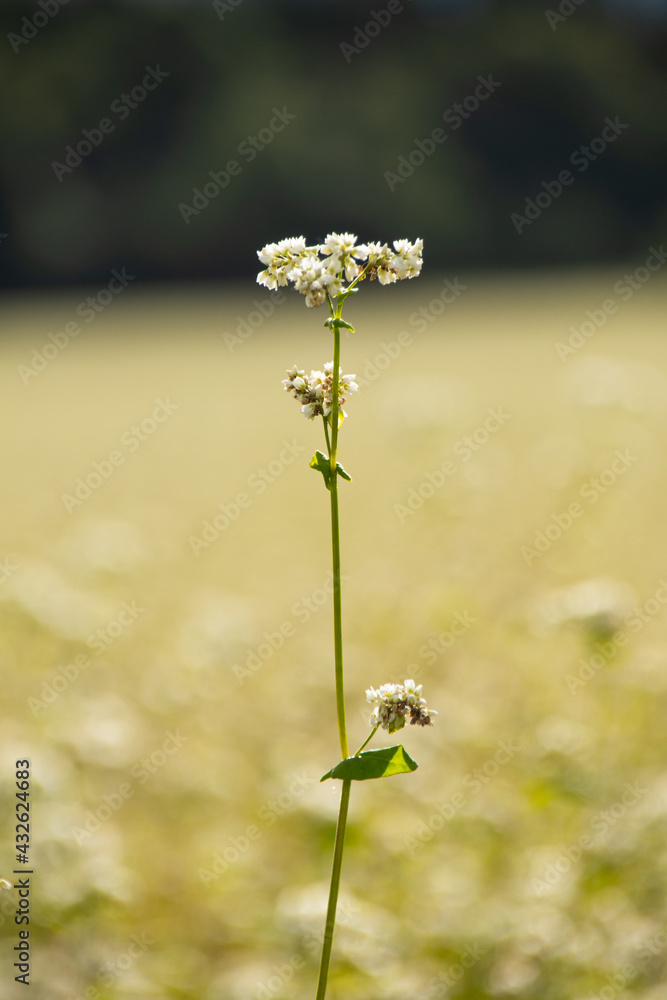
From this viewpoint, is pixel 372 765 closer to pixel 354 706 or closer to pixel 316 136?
pixel 354 706

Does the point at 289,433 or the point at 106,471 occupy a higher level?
the point at 289,433

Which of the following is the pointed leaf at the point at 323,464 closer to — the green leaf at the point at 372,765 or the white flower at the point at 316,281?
the white flower at the point at 316,281

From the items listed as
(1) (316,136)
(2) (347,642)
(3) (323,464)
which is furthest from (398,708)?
(1) (316,136)

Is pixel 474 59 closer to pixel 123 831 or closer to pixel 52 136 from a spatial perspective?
pixel 52 136

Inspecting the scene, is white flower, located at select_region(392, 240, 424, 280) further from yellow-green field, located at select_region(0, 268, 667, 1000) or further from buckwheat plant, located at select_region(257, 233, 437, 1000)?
yellow-green field, located at select_region(0, 268, 667, 1000)

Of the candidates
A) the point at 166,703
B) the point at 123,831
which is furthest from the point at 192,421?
the point at 123,831

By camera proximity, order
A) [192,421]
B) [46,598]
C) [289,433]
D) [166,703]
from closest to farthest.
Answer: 1. [166,703]
2. [46,598]
3. [289,433]
4. [192,421]

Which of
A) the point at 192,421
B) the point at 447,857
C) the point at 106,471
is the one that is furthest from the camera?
the point at 192,421
